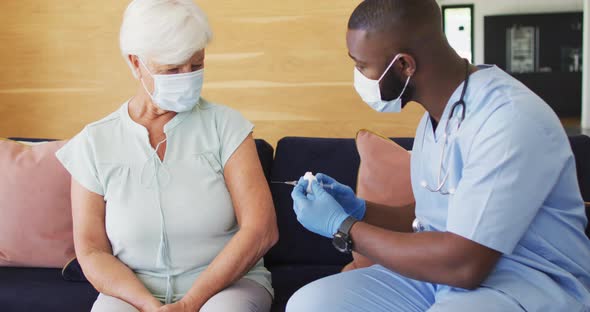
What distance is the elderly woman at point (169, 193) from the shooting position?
5.80 ft

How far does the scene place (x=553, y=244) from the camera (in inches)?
53.5

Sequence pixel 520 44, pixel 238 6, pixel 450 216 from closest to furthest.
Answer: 1. pixel 450 216
2. pixel 238 6
3. pixel 520 44

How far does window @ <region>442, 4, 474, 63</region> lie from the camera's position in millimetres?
10695

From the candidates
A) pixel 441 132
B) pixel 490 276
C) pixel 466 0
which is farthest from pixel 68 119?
pixel 466 0

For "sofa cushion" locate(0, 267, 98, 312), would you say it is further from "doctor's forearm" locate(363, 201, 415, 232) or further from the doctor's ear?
the doctor's ear

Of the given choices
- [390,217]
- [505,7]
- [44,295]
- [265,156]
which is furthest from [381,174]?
[505,7]

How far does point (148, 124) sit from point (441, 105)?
0.84 meters

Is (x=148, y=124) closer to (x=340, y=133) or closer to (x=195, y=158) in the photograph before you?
(x=195, y=158)

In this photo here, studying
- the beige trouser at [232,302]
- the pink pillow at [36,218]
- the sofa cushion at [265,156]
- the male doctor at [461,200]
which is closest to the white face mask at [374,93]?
the male doctor at [461,200]

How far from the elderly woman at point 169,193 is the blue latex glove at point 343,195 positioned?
0.68ft

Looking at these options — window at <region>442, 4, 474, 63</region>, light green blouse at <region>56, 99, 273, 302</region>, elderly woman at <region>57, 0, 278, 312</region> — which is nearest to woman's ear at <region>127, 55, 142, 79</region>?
elderly woman at <region>57, 0, 278, 312</region>

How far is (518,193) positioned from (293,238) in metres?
1.03

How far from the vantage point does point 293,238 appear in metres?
2.18

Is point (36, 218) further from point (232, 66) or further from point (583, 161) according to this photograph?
point (583, 161)
